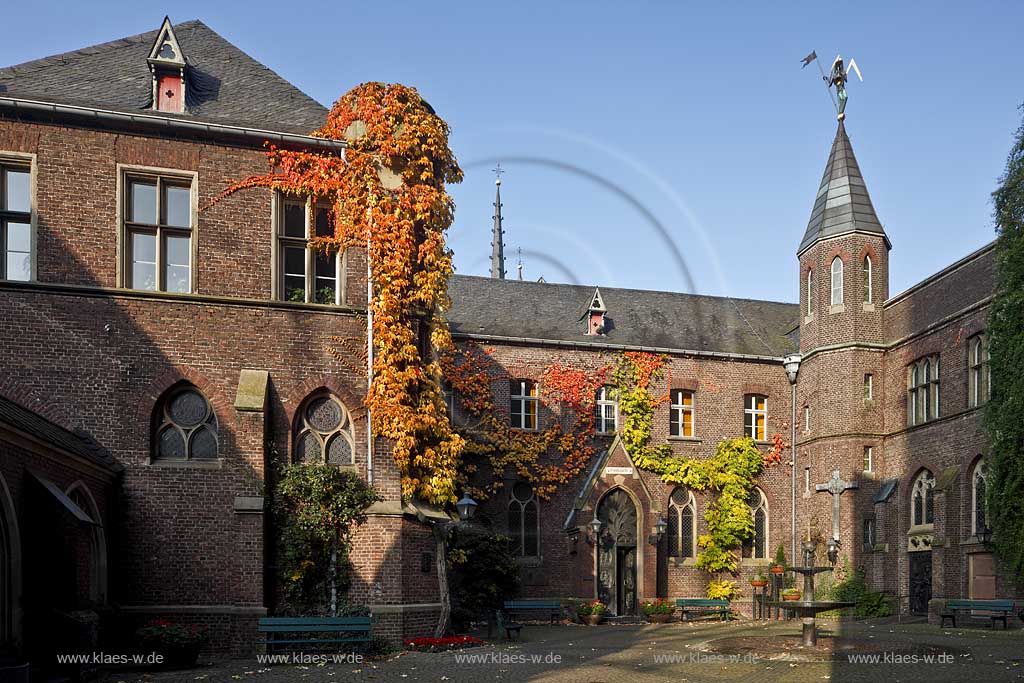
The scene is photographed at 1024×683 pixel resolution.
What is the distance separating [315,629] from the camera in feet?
57.8

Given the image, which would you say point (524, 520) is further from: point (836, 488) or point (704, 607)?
point (836, 488)

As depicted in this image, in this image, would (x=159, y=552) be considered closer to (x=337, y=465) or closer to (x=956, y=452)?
(x=337, y=465)

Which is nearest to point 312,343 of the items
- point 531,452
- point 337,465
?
point 337,465

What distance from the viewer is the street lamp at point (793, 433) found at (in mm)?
33500

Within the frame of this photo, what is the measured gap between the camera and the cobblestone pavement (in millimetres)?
15188

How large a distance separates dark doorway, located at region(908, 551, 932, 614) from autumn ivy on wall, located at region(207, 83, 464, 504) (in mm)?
14109

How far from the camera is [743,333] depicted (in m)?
36.1

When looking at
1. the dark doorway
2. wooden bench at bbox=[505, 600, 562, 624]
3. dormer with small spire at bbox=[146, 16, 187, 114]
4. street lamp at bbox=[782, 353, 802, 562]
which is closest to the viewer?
dormer with small spire at bbox=[146, 16, 187, 114]

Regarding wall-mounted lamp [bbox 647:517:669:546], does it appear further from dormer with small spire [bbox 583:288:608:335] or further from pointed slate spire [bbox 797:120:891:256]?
pointed slate spire [bbox 797:120:891:256]

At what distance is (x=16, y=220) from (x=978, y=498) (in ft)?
74.1

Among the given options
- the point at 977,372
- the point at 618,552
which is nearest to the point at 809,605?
the point at 977,372

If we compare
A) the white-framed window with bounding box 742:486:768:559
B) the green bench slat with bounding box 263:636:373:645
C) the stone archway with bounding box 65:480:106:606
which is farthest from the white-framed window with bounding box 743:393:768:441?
the stone archway with bounding box 65:480:106:606

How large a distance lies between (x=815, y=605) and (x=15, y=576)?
43.1 feet

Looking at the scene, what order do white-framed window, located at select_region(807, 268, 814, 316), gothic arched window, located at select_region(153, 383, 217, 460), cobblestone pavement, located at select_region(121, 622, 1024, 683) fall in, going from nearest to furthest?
cobblestone pavement, located at select_region(121, 622, 1024, 683), gothic arched window, located at select_region(153, 383, 217, 460), white-framed window, located at select_region(807, 268, 814, 316)
